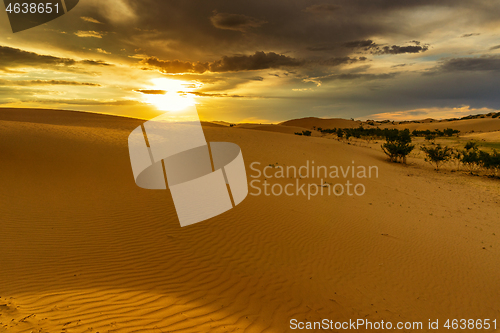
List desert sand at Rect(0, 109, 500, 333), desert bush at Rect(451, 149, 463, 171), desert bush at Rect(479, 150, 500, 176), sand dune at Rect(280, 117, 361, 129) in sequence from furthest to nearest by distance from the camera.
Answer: sand dune at Rect(280, 117, 361, 129) → desert bush at Rect(451, 149, 463, 171) → desert bush at Rect(479, 150, 500, 176) → desert sand at Rect(0, 109, 500, 333)

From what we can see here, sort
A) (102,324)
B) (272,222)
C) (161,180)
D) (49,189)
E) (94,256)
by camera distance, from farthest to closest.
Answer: (161,180), (49,189), (272,222), (94,256), (102,324)

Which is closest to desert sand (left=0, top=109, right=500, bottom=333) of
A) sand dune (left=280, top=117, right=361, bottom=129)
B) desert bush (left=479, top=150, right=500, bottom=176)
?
desert bush (left=479, top=150, right=500, bottom=176)

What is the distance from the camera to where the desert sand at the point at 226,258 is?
4.48m

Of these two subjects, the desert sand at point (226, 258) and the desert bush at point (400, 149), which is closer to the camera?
the desert sand at point (226, 258)

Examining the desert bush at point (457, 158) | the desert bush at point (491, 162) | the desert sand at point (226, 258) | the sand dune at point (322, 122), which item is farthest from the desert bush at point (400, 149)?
the sand dune at point (322, 122)

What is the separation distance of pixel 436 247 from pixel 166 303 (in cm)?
890

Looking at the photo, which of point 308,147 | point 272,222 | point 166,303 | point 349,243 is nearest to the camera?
point 166,303

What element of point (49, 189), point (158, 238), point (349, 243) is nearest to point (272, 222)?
point (349, 243)

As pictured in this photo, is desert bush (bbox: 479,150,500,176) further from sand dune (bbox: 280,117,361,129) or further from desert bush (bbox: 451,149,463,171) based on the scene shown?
sand dune (bbox: 280,117,361,129)

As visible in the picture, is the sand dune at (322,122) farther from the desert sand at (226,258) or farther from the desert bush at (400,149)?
the desert sand at (226,258)

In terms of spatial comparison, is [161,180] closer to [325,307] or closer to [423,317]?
[325,307]

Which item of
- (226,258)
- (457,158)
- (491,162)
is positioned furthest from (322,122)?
(226,258)

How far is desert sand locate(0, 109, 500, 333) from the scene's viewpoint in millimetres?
4480

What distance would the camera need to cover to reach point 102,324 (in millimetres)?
3822
